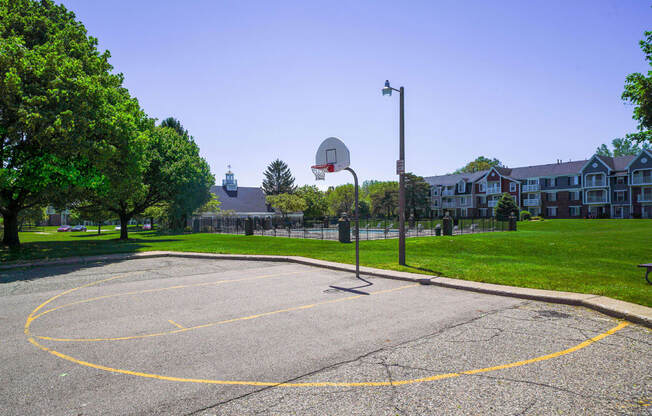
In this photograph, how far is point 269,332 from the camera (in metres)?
6.11

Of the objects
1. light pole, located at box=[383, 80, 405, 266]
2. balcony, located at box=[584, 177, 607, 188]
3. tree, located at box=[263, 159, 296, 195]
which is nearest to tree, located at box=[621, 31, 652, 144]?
light pole, located at box=[383, 80, 405, 266]

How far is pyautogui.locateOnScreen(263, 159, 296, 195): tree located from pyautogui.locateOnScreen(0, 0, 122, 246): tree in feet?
267

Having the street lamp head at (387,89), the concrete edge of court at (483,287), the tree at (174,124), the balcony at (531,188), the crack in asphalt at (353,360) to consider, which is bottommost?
the crack in asphalt at (353,360)

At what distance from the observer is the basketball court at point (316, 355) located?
3838 mm

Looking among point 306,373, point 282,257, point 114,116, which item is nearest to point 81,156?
point 114,116

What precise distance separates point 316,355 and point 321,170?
7.61 metres

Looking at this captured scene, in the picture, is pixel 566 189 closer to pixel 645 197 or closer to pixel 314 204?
pixel 645 197

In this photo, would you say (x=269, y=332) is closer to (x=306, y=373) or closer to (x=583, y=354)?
(x=306, y=373)

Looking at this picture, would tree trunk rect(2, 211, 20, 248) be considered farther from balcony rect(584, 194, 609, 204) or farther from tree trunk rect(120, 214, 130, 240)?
balcony rect(584, 194, 609, 204)

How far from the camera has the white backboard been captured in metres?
11.2

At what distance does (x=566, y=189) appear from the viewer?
64000mm

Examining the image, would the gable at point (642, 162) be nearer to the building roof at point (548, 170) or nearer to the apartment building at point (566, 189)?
the apartment building at point (566, 189)

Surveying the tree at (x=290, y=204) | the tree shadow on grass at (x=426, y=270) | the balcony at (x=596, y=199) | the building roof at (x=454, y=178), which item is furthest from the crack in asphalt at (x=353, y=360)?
the building roof at (x=454, y=178)

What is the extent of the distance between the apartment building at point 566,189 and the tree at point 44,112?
6501 centimetres
